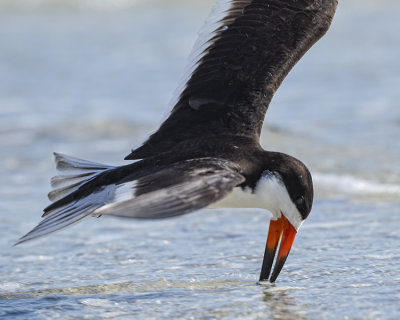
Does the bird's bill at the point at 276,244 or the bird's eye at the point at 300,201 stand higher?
the bird's eye at the point at 300,201

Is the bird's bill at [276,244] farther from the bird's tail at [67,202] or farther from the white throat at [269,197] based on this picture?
the bird's tail at [67,202]

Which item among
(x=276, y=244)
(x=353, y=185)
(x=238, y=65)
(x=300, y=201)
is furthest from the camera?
(x=353, y=185)

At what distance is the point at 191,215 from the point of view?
237 inches

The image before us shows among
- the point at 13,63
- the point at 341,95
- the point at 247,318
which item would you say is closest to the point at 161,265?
the point at 247,318

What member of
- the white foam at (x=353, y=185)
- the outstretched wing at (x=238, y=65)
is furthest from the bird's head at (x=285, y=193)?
the white foam at (x=353, y=185)

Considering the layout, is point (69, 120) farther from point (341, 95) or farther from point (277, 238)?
point (277, 238)

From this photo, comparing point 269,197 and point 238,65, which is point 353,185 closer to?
point 238,65

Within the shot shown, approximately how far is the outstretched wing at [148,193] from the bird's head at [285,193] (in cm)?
26

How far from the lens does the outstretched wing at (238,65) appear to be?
495 cm

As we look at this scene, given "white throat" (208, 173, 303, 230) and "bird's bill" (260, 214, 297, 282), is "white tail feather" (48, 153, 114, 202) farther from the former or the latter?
"bird's bill" (260, 214, 297, 282)

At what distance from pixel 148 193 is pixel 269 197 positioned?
0.88 m

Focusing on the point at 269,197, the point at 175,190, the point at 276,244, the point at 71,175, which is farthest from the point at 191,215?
the point at 175,190

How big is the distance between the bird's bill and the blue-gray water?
9cm

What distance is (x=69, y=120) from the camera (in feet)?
30.9
